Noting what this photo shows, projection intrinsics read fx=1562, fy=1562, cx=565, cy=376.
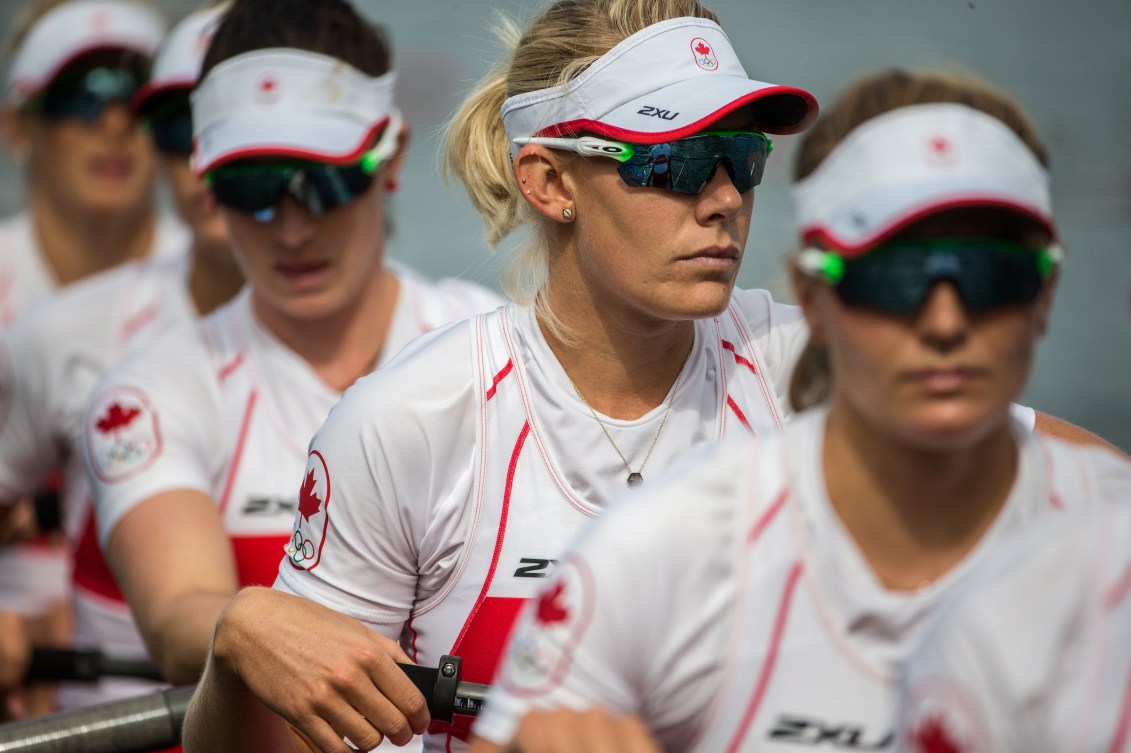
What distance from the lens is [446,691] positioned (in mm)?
2258

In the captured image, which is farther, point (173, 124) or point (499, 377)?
point (173, 124)

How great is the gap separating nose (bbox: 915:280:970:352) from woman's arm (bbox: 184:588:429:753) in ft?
3.10

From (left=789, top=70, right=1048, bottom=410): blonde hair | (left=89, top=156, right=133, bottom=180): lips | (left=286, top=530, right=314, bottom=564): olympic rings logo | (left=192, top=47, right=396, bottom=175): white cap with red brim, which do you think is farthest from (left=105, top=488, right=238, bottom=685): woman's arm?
(left=89, top=156, right=133, bottom=180): lips

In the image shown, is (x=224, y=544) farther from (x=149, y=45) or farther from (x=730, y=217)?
(x=149, y=45)

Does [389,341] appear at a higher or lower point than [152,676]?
higher

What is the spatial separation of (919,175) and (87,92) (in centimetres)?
401

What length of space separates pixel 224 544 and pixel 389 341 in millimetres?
629

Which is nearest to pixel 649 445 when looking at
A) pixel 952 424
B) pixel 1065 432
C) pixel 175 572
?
pixel 1065 432

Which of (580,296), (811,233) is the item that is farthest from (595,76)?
(811,233)

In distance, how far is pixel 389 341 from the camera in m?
3.58

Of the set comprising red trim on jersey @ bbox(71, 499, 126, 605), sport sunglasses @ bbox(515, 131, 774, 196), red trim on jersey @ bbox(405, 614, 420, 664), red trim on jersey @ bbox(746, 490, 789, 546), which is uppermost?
sport sunglasses @ bbox(515, 131, 774, 196)

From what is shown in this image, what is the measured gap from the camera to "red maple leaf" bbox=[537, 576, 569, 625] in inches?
66.1

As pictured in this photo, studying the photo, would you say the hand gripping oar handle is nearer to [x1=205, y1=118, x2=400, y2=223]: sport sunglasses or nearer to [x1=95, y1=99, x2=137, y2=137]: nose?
[x1=205, y1=118, x2=400, y2=223]: sport sunglasses

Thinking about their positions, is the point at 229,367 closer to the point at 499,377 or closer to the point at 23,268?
the point at 499,377
